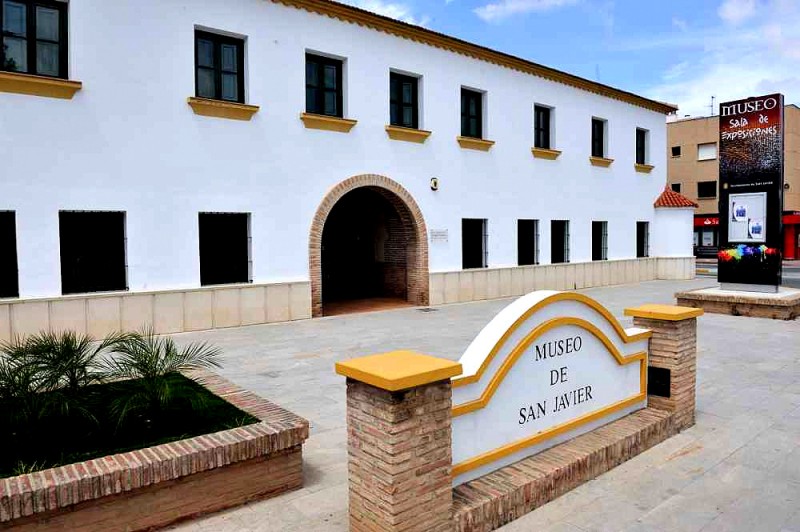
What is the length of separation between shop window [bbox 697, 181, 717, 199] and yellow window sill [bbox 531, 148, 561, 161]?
2689cm

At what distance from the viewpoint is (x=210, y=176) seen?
11578mm

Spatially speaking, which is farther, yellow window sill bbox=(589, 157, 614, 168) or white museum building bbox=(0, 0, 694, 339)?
yellow window sill bbox=(589, 157, 614, 168)

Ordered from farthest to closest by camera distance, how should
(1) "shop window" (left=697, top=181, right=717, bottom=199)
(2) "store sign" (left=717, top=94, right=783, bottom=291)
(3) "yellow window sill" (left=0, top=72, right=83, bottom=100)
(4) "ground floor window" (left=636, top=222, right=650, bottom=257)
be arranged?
(1) "shop window" (left=697, top=181, right=717, bottom=199)
(4) "ground floor window" (left=636, top=222, right=650, bottom=257)
(2) "store sign" (left=717, top=94, right=783, bottom=291)
(3) "yellow window sill" (left=0, top=72, right=83, bottom=100)

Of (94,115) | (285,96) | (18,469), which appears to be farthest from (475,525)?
(285,96)

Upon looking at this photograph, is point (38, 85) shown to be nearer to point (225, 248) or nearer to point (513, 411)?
point (225, 248)

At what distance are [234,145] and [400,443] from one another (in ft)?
32.1

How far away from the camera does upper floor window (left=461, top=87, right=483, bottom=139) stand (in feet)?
53.8

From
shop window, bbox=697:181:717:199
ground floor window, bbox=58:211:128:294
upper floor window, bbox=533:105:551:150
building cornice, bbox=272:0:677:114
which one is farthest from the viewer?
shop window, bbox=697:181:717:199

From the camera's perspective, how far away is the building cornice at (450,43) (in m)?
13.0

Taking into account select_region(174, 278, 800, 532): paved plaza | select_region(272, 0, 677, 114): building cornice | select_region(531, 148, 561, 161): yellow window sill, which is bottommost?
select_region(174, 278, 800, 532): paved plaza

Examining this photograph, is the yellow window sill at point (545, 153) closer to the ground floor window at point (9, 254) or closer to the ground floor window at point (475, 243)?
the ground floor window at point (475, 243)

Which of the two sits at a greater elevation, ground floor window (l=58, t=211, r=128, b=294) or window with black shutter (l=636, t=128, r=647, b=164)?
window with black shutter (l=636, t=128, r=647, b=164)

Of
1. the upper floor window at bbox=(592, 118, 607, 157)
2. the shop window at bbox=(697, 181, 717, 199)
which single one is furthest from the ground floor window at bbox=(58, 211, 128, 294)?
the shop window at bbox=(697, 181, 717, 199)

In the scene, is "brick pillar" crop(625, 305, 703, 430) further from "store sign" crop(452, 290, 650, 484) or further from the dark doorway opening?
the dark doorway opening
